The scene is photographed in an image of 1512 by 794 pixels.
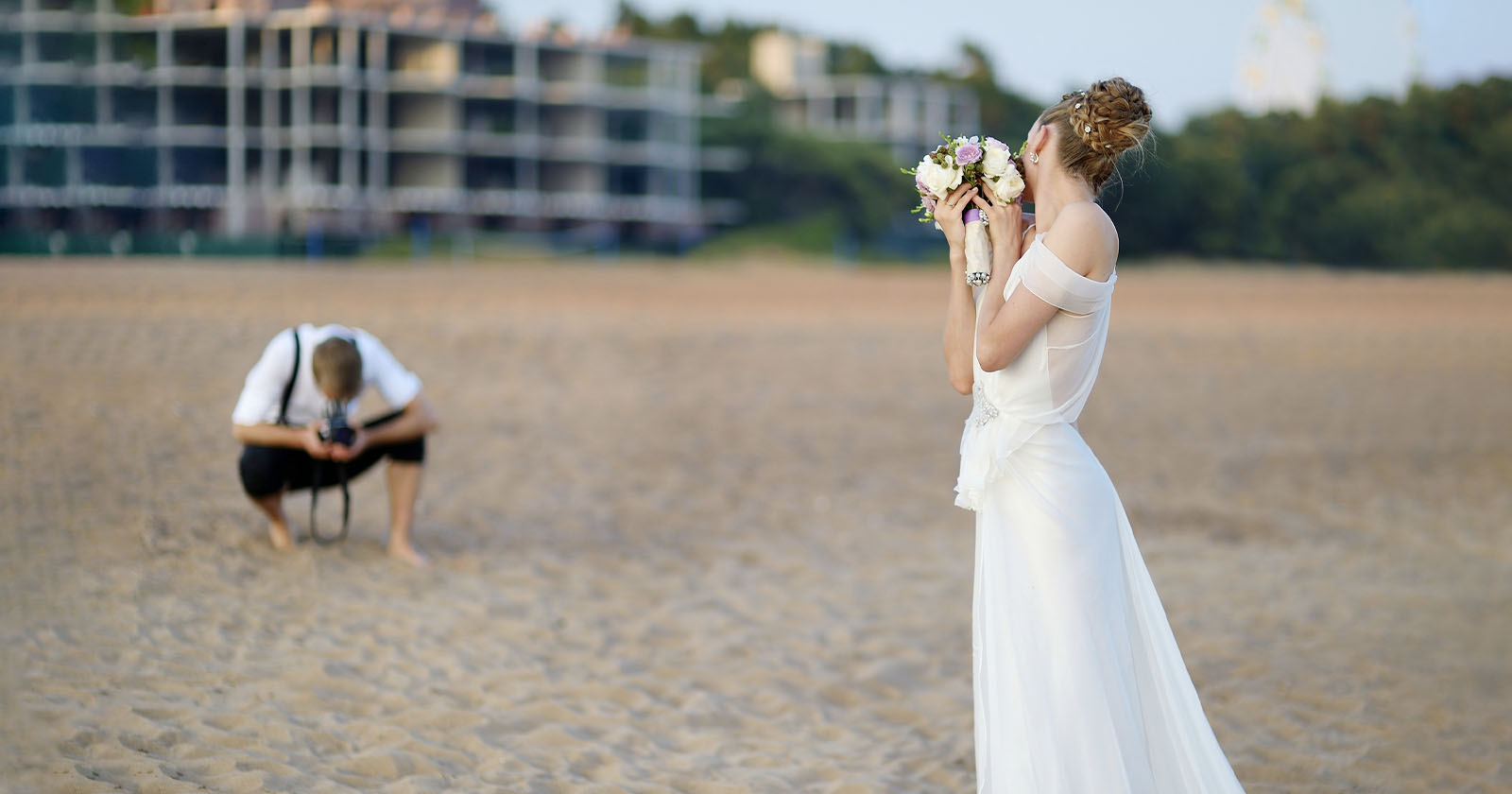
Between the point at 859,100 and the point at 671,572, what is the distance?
6275 cm

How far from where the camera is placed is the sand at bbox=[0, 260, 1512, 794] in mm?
4320

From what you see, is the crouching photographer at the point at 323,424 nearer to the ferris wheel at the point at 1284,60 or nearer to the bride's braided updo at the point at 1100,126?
the bride's braided updo at the point at 1100,126

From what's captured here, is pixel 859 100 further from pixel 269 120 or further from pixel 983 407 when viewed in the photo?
pixel 983 407

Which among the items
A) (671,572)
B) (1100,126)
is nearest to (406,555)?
(671,572)

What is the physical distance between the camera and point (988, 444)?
3.00m

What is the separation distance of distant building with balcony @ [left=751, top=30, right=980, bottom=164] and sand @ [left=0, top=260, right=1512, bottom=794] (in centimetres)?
4795

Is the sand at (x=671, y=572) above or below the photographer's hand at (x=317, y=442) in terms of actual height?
below

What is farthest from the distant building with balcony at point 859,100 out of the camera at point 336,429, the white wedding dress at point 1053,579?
the white wedding dress at point 1053,579

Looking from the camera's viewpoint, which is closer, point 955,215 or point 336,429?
point 955,215

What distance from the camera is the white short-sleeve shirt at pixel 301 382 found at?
19.2 ft

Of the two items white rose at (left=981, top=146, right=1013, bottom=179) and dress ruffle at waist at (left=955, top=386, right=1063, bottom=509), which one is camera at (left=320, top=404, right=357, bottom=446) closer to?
dress ruffle at waist at (left=955, top=386, right=1063, bottom=509)

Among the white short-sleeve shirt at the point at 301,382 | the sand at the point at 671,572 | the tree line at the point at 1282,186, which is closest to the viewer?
the sand at the point at 671,572

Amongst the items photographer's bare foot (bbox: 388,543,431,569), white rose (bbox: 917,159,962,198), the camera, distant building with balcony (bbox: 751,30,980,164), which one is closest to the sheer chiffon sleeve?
white rose (bbox: 917,159,962,198)

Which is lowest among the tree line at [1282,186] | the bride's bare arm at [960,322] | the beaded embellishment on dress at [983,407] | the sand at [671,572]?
the sand at [671,572]
